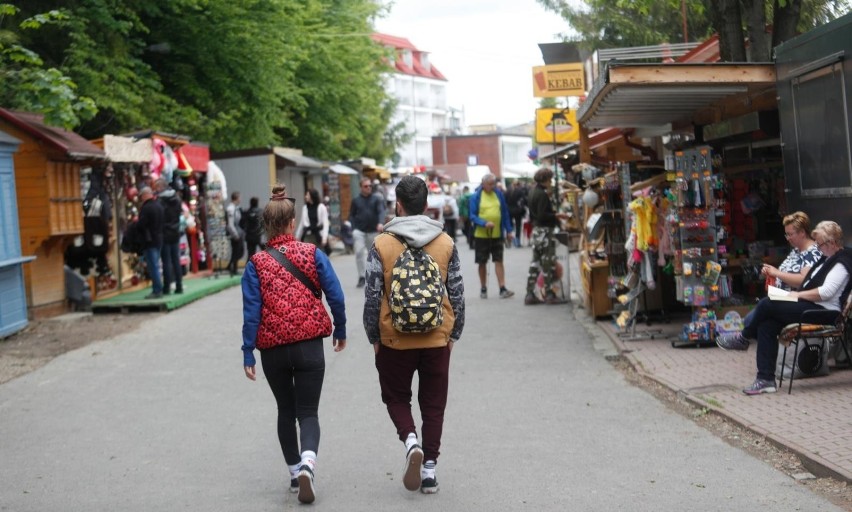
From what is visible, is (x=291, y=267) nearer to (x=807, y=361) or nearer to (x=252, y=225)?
(x=807, y=361)

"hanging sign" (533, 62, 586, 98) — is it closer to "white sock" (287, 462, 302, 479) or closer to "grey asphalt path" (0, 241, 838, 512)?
"grey asphalt path" (0, 241, 838, 512)

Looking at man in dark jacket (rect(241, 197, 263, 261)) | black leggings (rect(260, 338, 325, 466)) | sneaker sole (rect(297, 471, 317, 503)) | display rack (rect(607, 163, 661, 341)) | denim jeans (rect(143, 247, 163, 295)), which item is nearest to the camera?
sneaker sole (rect(297, 471, 317, 503))

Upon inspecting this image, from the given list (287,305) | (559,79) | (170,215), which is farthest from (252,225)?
(287,305)

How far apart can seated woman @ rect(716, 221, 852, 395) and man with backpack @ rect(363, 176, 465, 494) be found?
135 inches

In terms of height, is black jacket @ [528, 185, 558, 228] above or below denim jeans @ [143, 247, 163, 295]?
above

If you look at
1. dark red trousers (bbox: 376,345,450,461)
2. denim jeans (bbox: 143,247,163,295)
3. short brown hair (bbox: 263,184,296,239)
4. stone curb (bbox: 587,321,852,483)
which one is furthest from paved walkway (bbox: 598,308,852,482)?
denim jeans (bbox: 143,247,163,295)

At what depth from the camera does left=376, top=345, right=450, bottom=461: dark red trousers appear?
253 inches

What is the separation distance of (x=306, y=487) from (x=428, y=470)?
2.40 feet

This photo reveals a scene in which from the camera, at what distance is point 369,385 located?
34.1 ft

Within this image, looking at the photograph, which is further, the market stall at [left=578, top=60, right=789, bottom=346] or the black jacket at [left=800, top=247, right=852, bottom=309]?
the market stall at [left=578, top=60, right=789, bottom=346]

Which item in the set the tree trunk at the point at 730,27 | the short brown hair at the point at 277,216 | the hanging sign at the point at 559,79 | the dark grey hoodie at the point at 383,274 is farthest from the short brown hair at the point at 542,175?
the short brown hair at the point at 277,216

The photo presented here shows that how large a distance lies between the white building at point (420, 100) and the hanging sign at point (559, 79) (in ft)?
278

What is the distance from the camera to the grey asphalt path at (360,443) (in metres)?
6.37

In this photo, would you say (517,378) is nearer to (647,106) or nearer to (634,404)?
(634,404)
